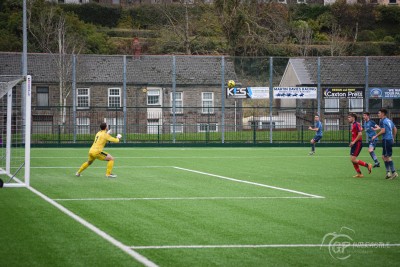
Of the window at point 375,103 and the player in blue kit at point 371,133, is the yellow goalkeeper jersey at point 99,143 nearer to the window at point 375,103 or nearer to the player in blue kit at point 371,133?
the player in blue kit at point 371,133

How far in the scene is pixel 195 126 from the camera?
45.5 meters

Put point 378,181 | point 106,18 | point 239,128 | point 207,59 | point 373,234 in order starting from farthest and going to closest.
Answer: point 106,18, point 207,59, point 239,128, point 378,181, point 373,234

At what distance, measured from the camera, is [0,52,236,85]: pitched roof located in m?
46.6

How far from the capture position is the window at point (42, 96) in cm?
4725

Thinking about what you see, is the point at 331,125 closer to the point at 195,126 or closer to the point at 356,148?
the point at 195,126

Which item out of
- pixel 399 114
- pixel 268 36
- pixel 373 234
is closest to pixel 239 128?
pixel 399 114

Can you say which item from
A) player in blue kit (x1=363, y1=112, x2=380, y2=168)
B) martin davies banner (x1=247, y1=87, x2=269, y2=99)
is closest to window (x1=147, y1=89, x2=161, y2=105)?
martin davies banner (x1=247, y1=87, x2=269, y2=99)

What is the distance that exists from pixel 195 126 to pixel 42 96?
32.9 ft

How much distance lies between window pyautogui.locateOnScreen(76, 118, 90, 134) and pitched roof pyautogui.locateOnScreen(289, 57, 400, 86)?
13.2 metres

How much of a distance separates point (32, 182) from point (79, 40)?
44251 mm

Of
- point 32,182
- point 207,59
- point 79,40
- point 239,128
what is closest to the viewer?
point 32,182

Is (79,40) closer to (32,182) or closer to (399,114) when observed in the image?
(399,114)

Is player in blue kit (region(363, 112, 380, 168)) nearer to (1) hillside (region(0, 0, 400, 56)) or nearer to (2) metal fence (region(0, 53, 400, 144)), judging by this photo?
(2) metal fence (region(0, 53, 400, 144))

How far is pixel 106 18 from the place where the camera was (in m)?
84.4
